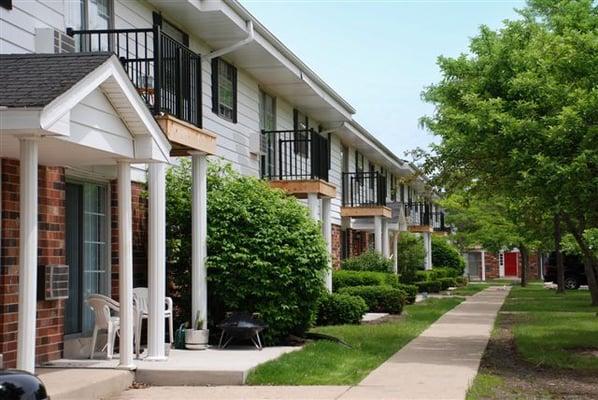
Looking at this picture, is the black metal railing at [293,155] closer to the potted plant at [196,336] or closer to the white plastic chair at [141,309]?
the potted plant at [196,336]

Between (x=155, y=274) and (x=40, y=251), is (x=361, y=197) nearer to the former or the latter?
(x=155, y=274)

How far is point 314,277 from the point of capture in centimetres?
1423

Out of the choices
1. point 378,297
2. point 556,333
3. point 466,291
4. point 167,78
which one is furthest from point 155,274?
point 466,291

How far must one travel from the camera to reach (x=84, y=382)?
9523mm

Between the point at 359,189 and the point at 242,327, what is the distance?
18.8m

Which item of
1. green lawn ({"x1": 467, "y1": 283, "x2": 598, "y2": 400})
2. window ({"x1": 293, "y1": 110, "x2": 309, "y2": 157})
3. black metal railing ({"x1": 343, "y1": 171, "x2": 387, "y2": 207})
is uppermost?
window ({"x1": 293, "y1": 110, "x2": 309, "y2": 157})

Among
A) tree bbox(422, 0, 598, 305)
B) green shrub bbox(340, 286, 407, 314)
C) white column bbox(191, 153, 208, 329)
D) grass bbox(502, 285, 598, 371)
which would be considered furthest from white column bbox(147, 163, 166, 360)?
green shrub bbox(340, 286, 407, 314)

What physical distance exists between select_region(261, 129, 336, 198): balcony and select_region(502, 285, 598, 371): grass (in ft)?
17.1

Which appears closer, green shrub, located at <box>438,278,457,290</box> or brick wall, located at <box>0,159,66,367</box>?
brick wall, located at <box>0,159,66,367</box>

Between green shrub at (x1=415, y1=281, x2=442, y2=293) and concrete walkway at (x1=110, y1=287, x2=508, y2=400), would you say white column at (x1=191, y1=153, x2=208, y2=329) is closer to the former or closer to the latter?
concrete walkway at (x1=110, y1=287, x2=508, y2=400)

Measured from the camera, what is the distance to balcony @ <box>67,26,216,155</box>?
11.7 metres

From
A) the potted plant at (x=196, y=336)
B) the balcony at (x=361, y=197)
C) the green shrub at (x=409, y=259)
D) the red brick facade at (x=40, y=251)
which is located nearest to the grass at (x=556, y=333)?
the potted plant at (x=196, y=336)

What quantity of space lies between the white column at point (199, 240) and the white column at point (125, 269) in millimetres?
2841

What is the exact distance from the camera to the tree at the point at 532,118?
1200 cm
